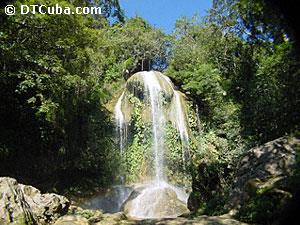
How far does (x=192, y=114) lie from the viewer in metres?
20.9

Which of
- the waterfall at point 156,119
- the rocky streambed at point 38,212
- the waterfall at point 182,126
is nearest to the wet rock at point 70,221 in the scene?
the rocky streambed at point 38,212

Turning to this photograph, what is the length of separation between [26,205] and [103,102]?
12.4 metres

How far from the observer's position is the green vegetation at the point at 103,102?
35.2ft

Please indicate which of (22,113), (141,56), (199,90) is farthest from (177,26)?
(22,113)

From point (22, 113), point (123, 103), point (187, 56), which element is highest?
point (187, 56)

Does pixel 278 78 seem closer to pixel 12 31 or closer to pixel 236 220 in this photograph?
pixel 236 220

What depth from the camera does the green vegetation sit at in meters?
10.7

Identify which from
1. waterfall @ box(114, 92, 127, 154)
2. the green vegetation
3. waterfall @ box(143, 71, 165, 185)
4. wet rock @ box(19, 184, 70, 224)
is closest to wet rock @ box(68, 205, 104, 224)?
wet rock @ box(19, 184, 70, 224)

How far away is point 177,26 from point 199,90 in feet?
36.4

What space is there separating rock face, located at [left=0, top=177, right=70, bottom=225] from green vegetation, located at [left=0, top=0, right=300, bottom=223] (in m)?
3.77

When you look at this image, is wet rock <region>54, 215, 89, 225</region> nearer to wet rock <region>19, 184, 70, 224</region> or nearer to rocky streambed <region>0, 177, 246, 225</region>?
rocky streambed <region>0, 177, 246, 225</region>

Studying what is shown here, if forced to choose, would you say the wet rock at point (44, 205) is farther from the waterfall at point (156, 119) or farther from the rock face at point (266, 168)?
the waterfall at point (156, 119)

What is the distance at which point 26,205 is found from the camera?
274 inches

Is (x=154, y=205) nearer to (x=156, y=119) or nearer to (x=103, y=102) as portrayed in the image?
(x=156, y=119)
